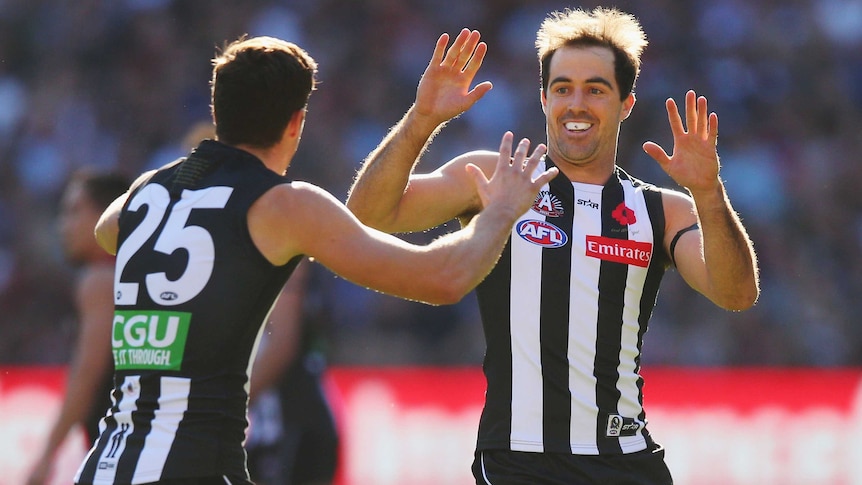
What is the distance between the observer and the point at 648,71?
45.3 feet

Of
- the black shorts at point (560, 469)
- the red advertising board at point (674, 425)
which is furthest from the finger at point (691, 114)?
the red advertising board at point (674, 425)

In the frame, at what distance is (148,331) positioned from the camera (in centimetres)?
381

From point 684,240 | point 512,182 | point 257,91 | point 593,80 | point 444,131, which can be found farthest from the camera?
point 444,131

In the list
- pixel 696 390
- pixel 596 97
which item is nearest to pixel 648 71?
pixel 696 390

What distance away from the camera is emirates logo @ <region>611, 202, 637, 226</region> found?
5070mm

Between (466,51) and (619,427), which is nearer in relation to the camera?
(619,427)

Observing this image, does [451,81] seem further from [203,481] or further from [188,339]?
[203,481]

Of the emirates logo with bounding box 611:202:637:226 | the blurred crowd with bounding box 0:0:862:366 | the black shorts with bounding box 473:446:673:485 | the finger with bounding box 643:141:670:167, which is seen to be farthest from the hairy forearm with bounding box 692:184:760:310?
the blurred crowd with bounding box 0:0:862:366

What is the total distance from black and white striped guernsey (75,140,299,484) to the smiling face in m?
1.59

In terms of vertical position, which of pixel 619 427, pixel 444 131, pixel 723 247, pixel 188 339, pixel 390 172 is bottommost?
pixel 619 427

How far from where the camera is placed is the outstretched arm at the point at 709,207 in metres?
4.82

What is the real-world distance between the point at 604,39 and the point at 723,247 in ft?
3.31

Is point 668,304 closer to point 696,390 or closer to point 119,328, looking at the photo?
point 696,390

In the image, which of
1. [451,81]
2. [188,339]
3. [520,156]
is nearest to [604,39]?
[451,81]
